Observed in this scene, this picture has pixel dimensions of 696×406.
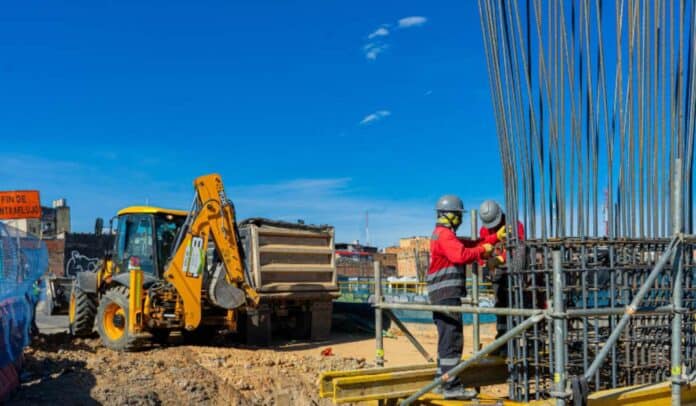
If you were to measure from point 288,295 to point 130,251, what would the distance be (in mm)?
3371

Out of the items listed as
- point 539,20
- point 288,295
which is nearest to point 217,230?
point 288,295

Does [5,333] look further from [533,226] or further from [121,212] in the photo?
[533,226]

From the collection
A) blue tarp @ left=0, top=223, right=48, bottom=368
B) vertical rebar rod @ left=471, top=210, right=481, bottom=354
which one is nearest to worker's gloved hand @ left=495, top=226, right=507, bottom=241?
vertical rebar rod @ left=471, top=210, right=481, bottom=354

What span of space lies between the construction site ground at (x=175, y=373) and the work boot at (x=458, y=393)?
4497mm

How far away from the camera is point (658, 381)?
4.95 meters

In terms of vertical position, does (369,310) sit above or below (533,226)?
below

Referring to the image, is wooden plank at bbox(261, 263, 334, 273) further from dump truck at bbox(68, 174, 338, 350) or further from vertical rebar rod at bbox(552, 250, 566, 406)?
vertical rebar rod at bbox(552, 250, 566, 406)

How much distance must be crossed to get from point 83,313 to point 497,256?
10.9 metres

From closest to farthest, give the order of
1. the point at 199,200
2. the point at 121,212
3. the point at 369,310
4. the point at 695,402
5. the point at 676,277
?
the point at 676,277, the point at 695,402, the point at 199,200, the point at 121,212, the point at 369,310

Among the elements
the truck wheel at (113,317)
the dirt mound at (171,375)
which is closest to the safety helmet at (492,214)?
the dirt mound at (171,375)

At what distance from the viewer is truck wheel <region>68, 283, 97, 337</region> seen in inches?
539

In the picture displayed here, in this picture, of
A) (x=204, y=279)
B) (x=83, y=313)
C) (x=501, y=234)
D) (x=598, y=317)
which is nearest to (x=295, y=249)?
(x=204, y=279)

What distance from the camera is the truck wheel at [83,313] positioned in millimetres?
13680

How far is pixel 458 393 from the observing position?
4.94 m
